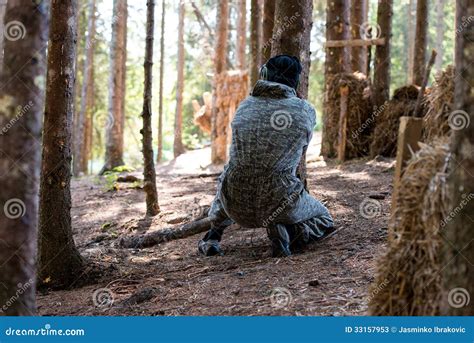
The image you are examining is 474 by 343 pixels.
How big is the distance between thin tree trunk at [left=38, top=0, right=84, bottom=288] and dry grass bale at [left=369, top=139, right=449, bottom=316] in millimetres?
3622

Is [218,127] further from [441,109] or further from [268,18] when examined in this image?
[441,109]

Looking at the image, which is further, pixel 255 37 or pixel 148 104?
pixel 255 37

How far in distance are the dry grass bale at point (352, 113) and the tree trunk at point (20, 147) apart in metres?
9.29

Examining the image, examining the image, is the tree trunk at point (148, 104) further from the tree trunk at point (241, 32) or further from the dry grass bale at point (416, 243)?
the tree trunk at point (241, 32)

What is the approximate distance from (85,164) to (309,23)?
62.0 ft

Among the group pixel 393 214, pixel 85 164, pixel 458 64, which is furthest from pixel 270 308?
pixel 85 164

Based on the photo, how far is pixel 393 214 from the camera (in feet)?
11.7

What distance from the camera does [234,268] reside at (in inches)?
229

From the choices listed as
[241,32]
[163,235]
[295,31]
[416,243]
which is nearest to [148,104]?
[163,235]

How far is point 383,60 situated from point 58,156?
29.2 feet

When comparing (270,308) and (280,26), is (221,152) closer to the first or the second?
(280,26)

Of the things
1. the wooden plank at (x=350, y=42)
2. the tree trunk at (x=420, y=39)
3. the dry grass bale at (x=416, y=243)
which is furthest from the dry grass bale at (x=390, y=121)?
the dry grass bale at (x=416, y=243)

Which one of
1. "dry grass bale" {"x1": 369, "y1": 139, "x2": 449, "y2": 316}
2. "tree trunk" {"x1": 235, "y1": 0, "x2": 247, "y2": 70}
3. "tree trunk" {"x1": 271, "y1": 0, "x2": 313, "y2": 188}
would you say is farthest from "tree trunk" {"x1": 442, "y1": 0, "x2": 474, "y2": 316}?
"tree trunk" {"x1": 235, "y1": 0, "x2": 247, "y2": 70}

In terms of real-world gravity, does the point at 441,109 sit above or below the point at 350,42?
below
